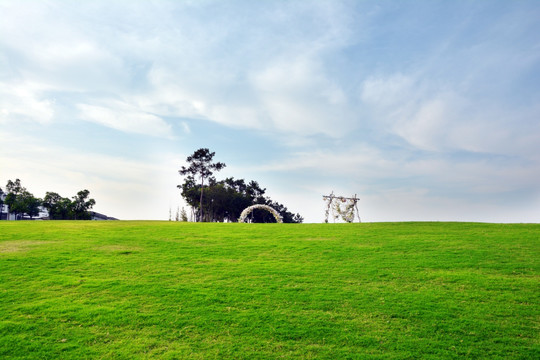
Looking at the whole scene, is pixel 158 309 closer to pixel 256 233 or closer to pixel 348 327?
pixel 348 327

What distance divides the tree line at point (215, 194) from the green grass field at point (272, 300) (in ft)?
160

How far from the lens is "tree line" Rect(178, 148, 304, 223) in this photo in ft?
225

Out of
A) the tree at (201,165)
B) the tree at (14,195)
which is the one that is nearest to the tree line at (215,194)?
the tree at (201,165)

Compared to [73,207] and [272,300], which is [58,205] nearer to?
[73,207]

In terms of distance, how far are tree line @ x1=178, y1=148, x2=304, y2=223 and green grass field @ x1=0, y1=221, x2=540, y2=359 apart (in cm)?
4868

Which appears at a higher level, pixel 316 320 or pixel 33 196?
pixel 33 196

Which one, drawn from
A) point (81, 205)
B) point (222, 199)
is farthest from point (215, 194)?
point (81, 205)

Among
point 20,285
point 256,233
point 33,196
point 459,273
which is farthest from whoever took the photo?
point 33,196

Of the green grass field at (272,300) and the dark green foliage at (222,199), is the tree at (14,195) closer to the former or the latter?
the dark green foliage at (222,199)

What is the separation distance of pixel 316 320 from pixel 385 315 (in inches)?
82.9

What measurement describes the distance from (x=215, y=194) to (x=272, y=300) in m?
65.9

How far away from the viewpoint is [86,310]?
10.7m

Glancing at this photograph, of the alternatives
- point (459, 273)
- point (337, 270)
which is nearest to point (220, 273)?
point (337, 270)

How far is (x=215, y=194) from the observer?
76.2m
